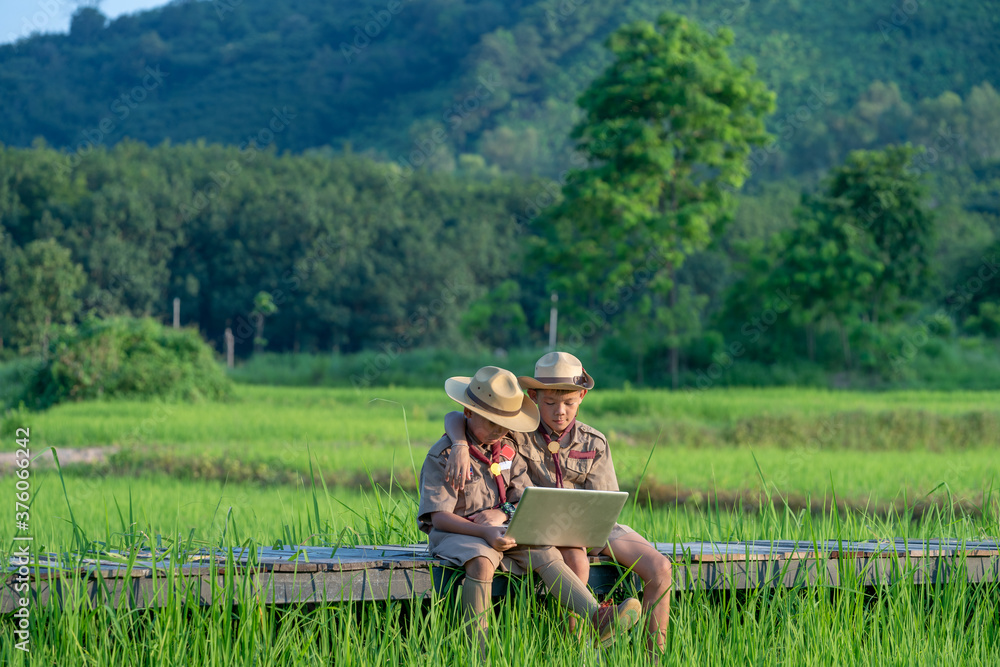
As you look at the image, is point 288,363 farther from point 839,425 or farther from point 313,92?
point 313,92

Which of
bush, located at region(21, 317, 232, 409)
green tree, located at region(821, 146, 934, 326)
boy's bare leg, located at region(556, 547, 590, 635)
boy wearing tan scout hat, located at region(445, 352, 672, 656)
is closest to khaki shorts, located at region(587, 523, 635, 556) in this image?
boy wearing tan scout hat, located at region(445, 352, 672, 656)

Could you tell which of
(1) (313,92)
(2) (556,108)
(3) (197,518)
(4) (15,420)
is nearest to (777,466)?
(3) (197,518)

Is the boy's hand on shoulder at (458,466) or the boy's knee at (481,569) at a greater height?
the boy's hand on shoulder at (458,466)

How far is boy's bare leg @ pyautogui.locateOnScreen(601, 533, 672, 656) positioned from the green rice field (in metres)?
0.07

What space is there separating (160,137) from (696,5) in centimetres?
5690

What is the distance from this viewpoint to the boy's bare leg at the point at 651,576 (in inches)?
147

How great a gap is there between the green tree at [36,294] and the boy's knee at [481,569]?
1712 inches

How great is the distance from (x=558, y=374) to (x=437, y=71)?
115031mm

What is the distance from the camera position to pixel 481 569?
3.66 metres

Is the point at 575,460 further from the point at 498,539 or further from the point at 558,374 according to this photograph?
the point at 498,539

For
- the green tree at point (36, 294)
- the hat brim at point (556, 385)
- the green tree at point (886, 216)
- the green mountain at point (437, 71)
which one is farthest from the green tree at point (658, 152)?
the green mountain at point (437, 71)

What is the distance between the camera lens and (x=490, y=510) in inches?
159

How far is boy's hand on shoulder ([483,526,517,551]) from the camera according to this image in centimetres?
367

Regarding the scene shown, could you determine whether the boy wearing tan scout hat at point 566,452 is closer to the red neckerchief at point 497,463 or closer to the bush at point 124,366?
the red neckerchief at point 497,463
